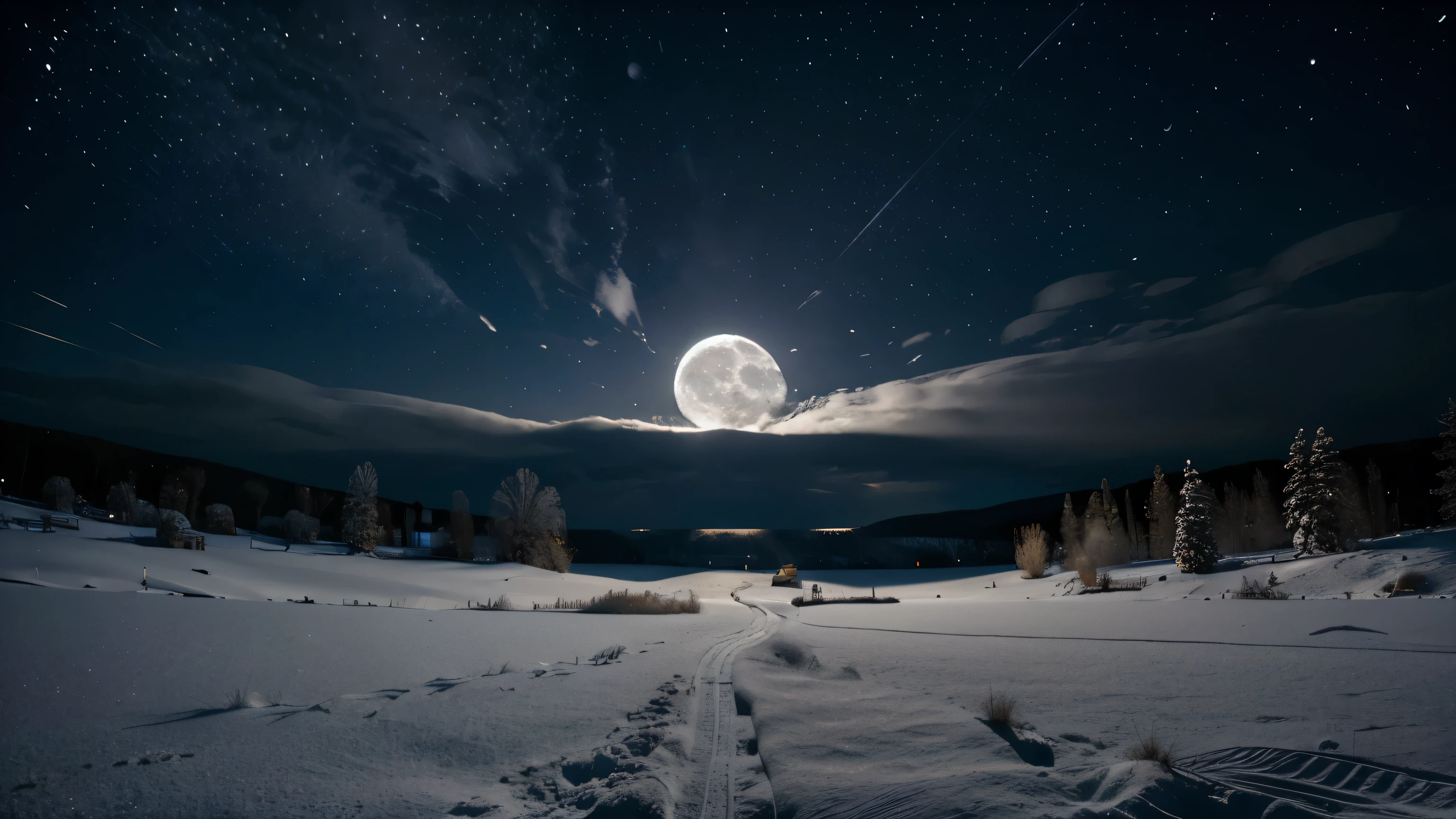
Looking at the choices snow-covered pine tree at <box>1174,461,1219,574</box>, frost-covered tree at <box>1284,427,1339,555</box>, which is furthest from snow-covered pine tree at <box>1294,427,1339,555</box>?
snow-covered pine tree at <box>1174,461,1219,574</box>

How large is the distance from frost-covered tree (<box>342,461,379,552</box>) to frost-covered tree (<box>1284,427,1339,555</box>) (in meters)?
62.6

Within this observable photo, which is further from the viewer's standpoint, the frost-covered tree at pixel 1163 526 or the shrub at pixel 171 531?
the frost-covered tree at pixel 1163 526

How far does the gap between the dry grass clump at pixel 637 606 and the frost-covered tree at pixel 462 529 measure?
33343mm

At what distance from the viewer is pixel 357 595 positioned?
1064 inches

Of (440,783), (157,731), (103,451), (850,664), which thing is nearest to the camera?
(440,783)

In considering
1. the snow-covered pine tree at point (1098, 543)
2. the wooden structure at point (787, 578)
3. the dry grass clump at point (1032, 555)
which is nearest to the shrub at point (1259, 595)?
the dry grass clump at point (1032, 555)

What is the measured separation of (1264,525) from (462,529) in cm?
7944

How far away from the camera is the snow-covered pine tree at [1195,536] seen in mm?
32094

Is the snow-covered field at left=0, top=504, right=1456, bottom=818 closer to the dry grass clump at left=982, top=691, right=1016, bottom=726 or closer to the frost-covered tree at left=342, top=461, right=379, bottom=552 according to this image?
the dry grass clump at left=982, top=691, right=1016, bottom=726

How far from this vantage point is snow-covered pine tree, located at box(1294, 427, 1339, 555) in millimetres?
29922

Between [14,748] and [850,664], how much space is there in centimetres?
1035

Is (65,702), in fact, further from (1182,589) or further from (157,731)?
(1182,589)

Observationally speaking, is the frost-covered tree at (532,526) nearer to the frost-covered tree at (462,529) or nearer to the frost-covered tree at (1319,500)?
the frost-covered tree at (462,529)

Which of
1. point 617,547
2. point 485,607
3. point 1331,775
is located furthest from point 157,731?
point 617,547
